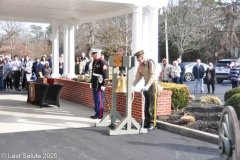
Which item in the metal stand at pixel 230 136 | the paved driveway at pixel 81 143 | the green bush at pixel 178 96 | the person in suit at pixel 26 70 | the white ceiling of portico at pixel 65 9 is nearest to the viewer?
the metal stand at pixel 230 136

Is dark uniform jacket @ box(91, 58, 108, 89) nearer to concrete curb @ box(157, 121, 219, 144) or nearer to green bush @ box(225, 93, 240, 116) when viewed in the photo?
concrete curb @ box(157, 121, 219, 144)

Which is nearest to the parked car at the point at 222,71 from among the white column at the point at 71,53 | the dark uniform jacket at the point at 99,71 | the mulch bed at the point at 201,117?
the white column at the point at 71,53

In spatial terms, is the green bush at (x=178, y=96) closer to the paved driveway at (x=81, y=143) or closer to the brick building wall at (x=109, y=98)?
the brick building wall at (x=109, y=98)

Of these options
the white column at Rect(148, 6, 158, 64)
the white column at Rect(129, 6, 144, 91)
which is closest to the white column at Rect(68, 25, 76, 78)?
the white column at Rect(148, 6, 158, 64)

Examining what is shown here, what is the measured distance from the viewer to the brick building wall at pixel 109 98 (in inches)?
376

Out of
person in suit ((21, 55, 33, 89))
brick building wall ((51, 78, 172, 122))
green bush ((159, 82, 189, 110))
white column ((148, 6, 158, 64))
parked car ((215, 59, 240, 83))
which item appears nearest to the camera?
brick building wall ((51, 78, 172, 122))

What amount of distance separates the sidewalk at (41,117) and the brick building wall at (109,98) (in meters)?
0.34

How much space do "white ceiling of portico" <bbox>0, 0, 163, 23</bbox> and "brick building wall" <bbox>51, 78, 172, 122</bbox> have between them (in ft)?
8.10

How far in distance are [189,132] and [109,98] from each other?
3.67 metres

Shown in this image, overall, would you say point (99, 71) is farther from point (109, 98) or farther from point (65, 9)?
point (65, 9)

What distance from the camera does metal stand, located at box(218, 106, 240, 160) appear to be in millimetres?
4000

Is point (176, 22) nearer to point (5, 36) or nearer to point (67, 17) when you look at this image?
point (5, 36)

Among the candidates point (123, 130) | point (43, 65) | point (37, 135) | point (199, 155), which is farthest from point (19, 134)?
point (43, 65)

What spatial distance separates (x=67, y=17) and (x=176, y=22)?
2613 centimetres
